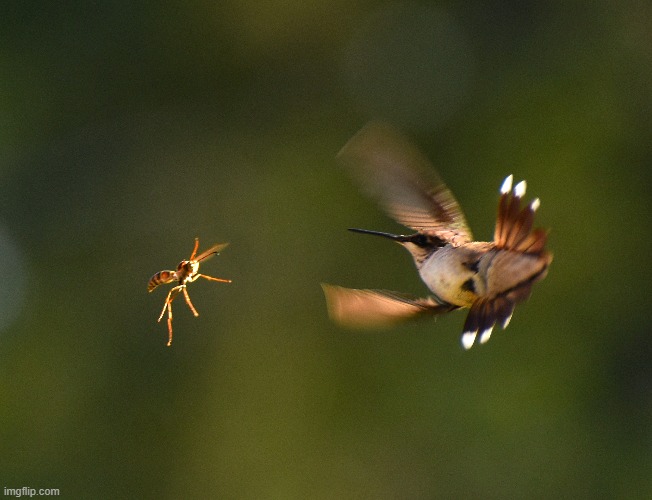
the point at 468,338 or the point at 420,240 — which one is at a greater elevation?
the point at 420,240

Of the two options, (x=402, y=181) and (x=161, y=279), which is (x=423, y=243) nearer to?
(x=402, y=181)

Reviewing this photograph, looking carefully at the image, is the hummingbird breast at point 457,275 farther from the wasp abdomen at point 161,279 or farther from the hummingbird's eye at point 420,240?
the wasp abdomen at point 161,279

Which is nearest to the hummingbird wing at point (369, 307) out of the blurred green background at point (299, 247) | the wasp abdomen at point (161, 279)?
the wasp abdomen at point (161, 279)

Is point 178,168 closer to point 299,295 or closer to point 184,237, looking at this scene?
point 184,237

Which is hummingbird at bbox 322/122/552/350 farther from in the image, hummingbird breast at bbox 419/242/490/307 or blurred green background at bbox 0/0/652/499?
blurred green background at bbox 0/0/652/499

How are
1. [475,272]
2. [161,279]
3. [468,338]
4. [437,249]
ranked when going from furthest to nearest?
[161,279] → [437,249] → [475,272] → [468,338]

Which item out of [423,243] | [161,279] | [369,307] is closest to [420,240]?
[423,243]

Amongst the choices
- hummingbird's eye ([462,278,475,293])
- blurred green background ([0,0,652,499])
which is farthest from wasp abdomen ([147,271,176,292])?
blurred green background ([0,0,652,499])
